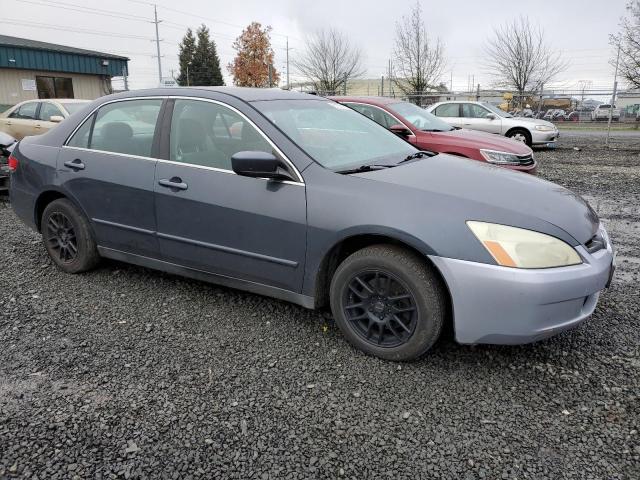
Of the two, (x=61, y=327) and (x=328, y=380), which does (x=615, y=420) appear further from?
(x=61, y=327)

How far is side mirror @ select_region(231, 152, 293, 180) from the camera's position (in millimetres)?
3164

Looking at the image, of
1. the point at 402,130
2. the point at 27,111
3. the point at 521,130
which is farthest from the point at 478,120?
the point at 27,111

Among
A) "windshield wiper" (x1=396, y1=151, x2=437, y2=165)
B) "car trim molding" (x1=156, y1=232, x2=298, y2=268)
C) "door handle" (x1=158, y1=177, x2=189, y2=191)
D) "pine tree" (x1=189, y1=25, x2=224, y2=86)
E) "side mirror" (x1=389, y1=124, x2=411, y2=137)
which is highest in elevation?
"pine tree" (x1=189, y1=25, x2=224, y2=86)

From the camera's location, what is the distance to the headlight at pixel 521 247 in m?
2.67

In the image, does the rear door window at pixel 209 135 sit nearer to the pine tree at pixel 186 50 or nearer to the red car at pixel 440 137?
the red car at pixel 440 137

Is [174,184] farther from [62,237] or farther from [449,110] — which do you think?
[449,110]

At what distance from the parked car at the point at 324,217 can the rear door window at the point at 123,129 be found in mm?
12

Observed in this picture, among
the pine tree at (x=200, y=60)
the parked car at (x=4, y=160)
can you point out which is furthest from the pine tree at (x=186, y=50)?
the parked car at (x=4, y=160)

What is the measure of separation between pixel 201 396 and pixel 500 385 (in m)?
1.61

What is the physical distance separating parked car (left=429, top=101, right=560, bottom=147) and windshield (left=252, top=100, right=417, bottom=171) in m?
11.6

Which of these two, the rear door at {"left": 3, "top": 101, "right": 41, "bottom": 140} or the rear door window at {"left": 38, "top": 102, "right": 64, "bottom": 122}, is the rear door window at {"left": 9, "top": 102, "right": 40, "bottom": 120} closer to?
the rear door at {"left": 3, "top": 101, "right": 41, "bottom": 140}

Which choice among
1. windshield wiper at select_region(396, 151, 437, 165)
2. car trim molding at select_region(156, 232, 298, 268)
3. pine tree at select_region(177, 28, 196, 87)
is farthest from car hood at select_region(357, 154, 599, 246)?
pine tree at select_region(177, 28, 196, 87)

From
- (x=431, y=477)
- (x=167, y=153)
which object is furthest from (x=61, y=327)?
(x=431, y=477)

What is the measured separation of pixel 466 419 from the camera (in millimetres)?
2568
